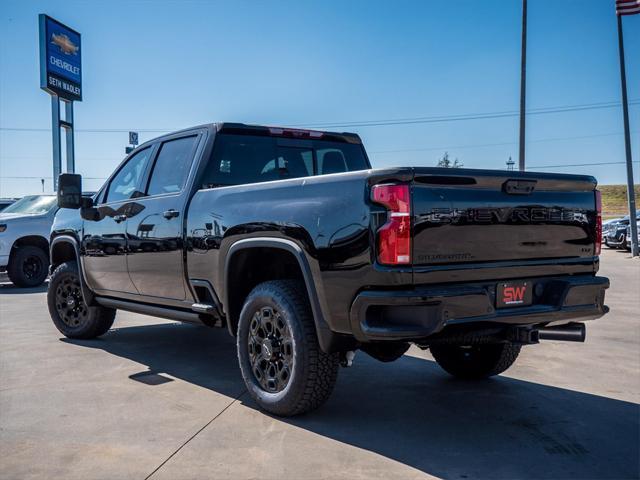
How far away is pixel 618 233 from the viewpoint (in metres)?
23.7

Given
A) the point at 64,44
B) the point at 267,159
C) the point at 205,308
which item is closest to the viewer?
the point at 205,308

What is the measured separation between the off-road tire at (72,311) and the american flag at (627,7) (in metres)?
18.8

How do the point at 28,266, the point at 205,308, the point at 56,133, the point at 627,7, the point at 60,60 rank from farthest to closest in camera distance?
1. the point at 60,60
2. the point at 56,133
3. the point at 627,7
4. the point at 28,266
5. the point at 205,308

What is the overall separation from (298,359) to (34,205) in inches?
400

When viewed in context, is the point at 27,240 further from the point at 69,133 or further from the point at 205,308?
the point at 69,133

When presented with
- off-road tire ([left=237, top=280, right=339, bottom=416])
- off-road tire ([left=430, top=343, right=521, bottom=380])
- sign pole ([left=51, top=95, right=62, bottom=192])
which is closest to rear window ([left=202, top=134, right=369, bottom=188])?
off-road tire ([left=237, top=280, right=339, bottom=416])

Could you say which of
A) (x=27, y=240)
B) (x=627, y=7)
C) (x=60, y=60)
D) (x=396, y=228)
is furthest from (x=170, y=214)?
(x=60, y=60)

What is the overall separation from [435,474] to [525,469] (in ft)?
1.55

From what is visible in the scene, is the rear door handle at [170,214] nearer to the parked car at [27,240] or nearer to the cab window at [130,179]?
the cab window at [130,179]

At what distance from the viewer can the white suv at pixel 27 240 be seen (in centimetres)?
1161

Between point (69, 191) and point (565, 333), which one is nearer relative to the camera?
point (565, 333)

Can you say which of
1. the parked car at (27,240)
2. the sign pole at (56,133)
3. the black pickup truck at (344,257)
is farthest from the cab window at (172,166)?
the sign pole at (56,133)

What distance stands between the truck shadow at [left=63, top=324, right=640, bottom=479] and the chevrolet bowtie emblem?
22.7m

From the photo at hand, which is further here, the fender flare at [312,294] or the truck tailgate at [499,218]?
the fender flare at [312,294]
